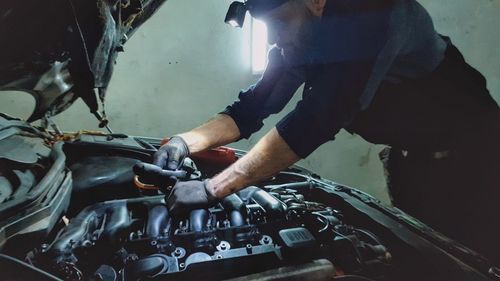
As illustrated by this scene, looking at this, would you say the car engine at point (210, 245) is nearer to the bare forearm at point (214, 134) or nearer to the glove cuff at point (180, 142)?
the glove cuff at point (180, 142)

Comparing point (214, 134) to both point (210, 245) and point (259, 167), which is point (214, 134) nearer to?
point (259, 167)

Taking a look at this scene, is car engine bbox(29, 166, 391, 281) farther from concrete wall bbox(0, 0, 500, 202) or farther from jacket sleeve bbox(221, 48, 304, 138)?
concrete wall bbox(0, 0, 500, 202)

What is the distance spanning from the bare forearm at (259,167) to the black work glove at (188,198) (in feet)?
0.10

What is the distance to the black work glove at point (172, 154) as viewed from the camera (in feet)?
4.42

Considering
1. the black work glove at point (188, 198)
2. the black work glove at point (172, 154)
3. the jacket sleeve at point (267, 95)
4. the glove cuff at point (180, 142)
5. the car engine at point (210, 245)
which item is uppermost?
the jacket sleeve at point (267, 95)

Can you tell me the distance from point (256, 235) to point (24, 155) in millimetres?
794

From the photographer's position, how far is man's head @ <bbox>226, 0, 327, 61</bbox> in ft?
3.74

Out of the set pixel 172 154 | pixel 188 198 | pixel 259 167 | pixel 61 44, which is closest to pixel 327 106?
pixel 259 167

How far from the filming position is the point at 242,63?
3.33m

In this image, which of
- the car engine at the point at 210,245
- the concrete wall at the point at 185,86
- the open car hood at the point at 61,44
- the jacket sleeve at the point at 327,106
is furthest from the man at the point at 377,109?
the concrete wall at the point at 185,86

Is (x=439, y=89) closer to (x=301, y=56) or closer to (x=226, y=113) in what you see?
(x=301, y=56)

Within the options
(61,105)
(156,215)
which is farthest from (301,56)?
(61,105)

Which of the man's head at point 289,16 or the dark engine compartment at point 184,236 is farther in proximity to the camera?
the man's head at point 289,16

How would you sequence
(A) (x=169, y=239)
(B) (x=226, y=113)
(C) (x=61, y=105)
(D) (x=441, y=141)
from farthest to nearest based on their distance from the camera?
(B) (x=226, y=113) → (C) (x=61, y=105) → (D) (x=441, y=141) → (A) (x=169, y=239)
